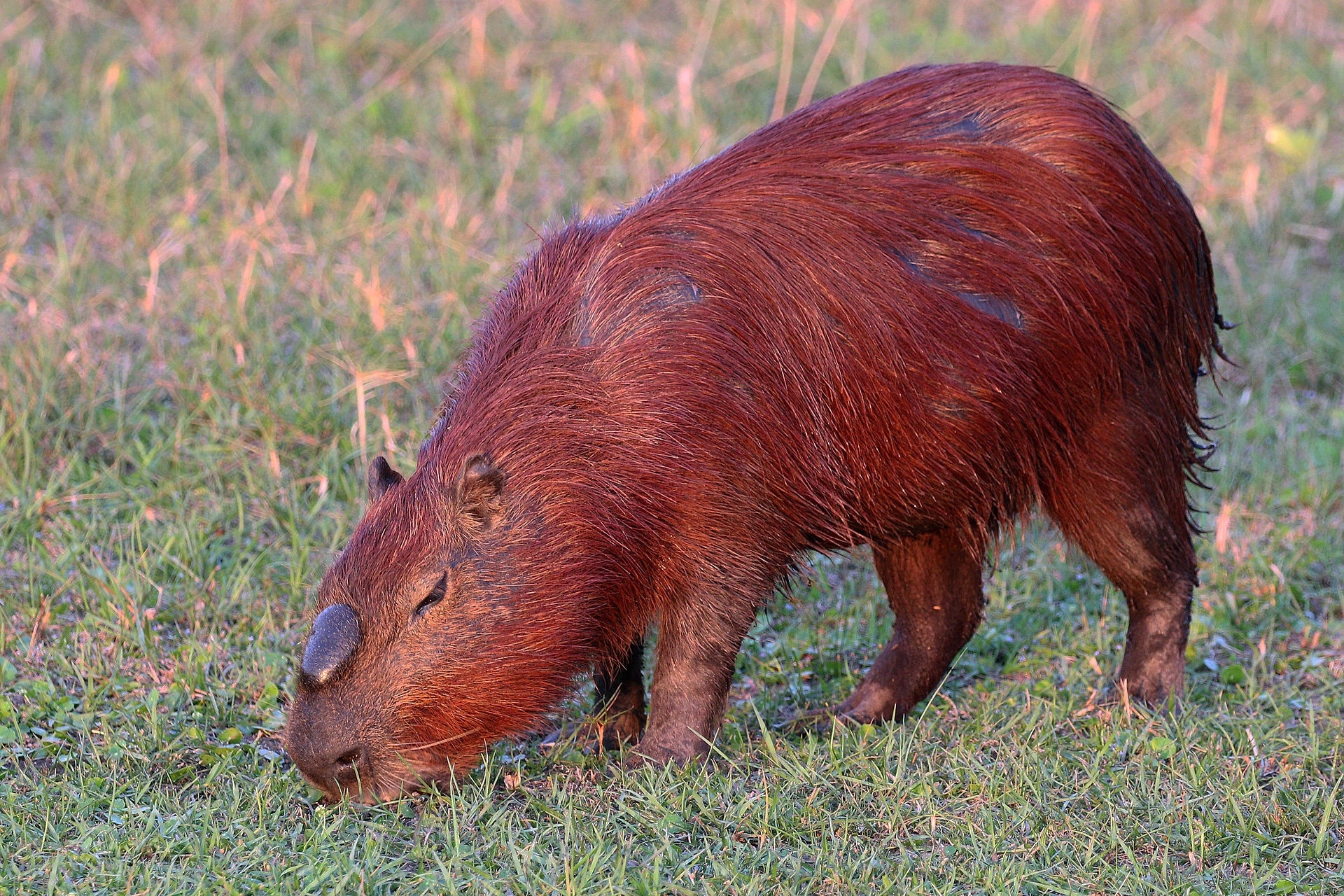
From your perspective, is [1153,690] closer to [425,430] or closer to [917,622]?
[917,622]

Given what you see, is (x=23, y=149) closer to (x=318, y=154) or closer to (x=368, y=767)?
(x=318, y=154)

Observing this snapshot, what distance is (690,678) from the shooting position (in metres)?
3.77

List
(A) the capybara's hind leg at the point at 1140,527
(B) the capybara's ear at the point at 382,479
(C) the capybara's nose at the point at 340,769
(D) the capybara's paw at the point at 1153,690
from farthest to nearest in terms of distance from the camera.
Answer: (D) the capybara's paw at the point at 1153,690 → (A) the capybara's hind leg at the point at 1140,527 → (B) the capybara's ear at the point at 382,479 → (C) the capybara's nose at the point at 340,769

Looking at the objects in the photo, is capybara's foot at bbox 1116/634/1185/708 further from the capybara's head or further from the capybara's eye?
the capybara's eye

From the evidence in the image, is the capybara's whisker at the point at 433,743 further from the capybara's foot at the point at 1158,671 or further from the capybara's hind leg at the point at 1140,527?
the capybara's foot at the point at 1158,671

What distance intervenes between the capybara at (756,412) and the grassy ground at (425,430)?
33 centimetres

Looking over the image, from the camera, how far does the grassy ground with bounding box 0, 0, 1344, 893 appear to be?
11.6 feet

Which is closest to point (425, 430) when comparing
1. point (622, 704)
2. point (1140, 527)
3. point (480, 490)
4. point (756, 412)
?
point (622, 704)

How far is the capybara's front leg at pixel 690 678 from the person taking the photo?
12.3ft

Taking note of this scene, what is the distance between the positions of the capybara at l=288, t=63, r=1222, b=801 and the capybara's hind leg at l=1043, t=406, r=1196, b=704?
0.01 m

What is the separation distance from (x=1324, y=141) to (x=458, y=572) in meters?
5.68

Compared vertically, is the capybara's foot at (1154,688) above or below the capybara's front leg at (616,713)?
below

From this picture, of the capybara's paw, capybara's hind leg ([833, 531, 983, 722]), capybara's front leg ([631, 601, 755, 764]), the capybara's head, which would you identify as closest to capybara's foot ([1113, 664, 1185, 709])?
the capybara's paw

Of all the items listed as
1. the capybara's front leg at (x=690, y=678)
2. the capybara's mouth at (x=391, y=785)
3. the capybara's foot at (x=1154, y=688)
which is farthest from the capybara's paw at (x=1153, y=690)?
the capybara's mouth at (x=391, y=785)
